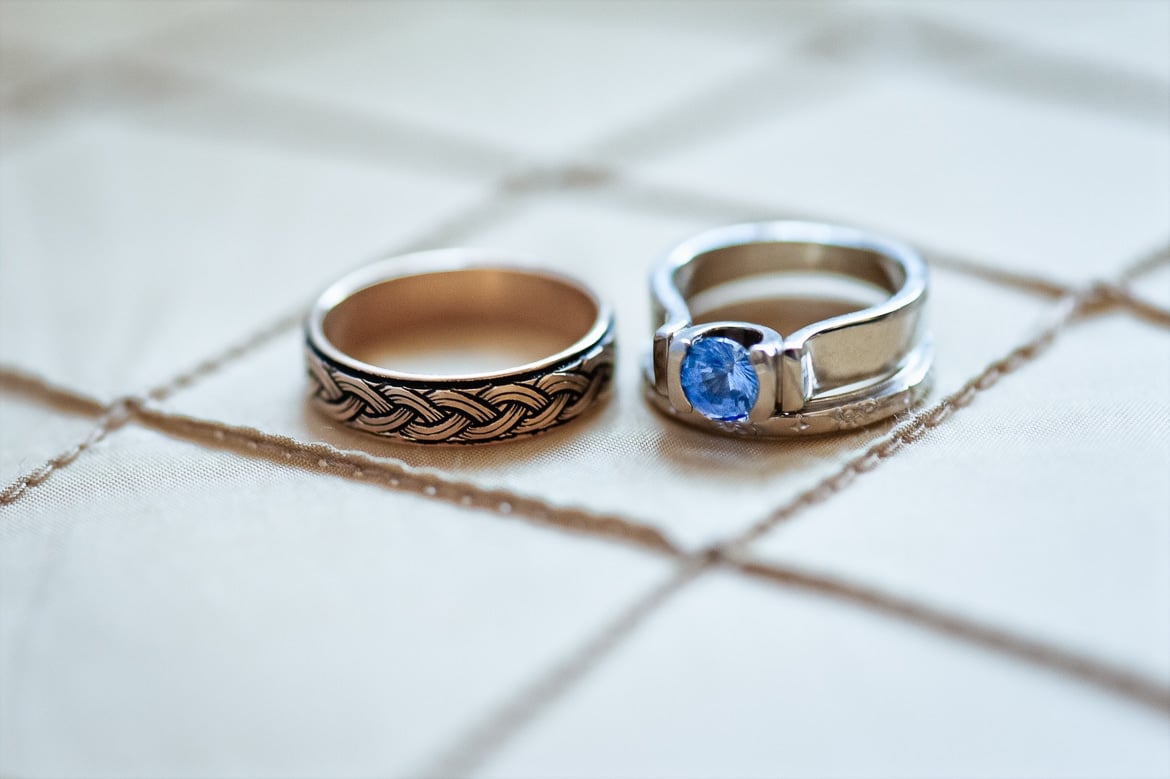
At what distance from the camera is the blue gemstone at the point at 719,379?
69cm

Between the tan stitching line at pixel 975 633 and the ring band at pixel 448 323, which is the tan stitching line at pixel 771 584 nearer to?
the tan stitching line at pixel 975 633

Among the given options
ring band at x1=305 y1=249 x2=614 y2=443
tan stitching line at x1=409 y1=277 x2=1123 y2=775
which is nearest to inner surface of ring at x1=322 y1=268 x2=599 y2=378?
ring band at x1=305 y1=249 x2=614 y2=443

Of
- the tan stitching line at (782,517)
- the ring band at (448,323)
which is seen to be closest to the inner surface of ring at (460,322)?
the ring band at (448,323)

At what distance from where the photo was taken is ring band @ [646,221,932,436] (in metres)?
0.69

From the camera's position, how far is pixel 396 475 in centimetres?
70

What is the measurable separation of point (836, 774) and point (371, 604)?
222 mm

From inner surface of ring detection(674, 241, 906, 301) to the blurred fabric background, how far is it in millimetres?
56

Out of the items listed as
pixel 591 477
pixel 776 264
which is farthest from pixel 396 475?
pixel 776 264

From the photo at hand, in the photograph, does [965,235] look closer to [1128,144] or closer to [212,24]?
[1128,144]

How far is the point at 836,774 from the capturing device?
0.52 metres

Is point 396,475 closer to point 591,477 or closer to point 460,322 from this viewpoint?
point 591,477

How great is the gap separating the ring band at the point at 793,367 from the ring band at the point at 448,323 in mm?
50

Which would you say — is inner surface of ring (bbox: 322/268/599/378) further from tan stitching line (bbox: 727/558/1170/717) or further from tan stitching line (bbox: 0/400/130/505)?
tan stitching line (bbox: 727/558/1170/717)

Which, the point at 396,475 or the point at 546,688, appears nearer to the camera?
the point at 546,688
